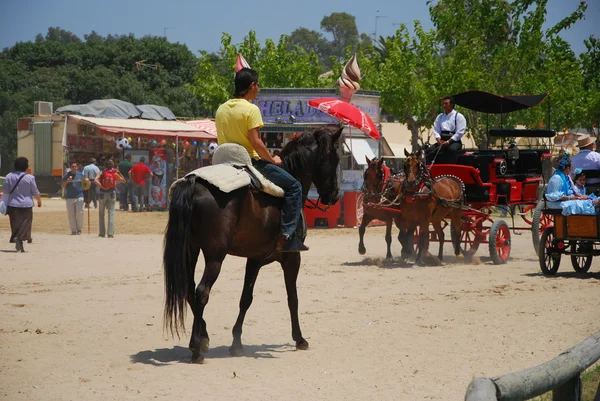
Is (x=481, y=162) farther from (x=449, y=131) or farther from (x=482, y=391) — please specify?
(x=482, y=391)

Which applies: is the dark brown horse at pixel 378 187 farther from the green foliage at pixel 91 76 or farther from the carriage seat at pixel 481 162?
the green foliage at pixel 91 76

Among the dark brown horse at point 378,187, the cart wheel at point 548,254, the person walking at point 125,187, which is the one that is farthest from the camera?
the person walking at point 125,187

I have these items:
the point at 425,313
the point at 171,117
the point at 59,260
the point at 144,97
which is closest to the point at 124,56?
the point at 144,97

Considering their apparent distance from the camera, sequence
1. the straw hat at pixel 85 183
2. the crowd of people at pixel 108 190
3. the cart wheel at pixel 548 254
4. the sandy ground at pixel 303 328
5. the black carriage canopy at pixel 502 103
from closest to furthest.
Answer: the sandy ground at pixel 303 328, the crowd of people at pixel 108 190, the cart wheel at pixel 548 254, the black carriage canopy at pixel 502 103, the straw hat at pixel 85 183

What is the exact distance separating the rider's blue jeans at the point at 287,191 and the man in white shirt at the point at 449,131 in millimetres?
8556

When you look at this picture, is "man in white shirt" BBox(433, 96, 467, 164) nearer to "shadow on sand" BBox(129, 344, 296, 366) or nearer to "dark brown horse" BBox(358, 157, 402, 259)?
"dark brown horse" BBox(358, 157, 402, 259)

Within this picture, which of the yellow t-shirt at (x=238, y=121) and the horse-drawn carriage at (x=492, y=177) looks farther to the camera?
the horse-drawn carriage at (x=492, y=177)

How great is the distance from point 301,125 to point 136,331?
1714cm

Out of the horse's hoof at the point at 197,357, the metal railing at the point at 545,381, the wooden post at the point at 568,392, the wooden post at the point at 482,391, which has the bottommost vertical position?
the horse's hoof at the point at 197,357

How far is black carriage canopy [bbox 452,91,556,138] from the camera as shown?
17.2m

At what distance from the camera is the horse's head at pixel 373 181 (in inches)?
653

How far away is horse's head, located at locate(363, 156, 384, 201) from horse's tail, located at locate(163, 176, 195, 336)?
8.93 metres

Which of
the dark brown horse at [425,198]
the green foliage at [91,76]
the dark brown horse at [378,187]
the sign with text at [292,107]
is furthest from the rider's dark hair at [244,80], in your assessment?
the green foliage at [91,76]

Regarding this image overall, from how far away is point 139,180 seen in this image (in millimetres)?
32719
